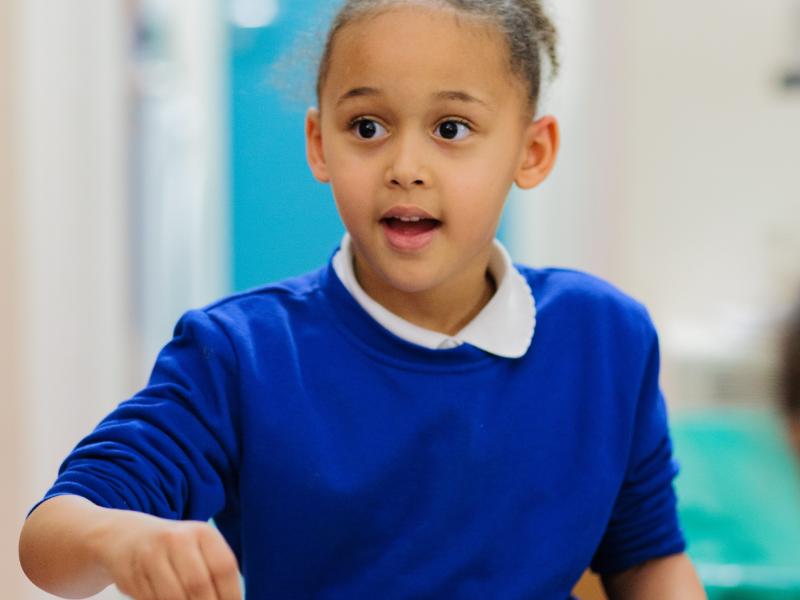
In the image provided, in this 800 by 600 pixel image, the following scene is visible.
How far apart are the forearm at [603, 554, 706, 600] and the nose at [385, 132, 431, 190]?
40 cm

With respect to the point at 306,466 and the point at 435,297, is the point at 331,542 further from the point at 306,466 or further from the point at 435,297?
the point at 435,297

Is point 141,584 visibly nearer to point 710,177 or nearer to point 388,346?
point 388,346

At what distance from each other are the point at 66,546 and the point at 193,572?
0.14 metres

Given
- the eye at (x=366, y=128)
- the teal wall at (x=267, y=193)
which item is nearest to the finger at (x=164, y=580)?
the eye at (x=366, y=128)

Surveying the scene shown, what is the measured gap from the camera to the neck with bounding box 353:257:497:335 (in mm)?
964

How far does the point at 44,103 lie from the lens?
1676 mm

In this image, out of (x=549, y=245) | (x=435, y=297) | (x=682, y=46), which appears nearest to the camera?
(x=435, y=297)

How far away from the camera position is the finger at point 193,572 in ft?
1.99

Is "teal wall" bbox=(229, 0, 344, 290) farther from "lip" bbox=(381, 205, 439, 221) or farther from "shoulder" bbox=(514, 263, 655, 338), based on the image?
"lip" bbox=(381, 205, 439, 221)

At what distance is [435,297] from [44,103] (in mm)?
936

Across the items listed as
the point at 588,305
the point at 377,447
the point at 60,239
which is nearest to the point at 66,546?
the point at 377,447

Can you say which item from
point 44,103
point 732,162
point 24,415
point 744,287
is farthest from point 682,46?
point 24,415

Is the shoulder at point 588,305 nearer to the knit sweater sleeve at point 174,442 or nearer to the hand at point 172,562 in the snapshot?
the knit sweater sleeve at point 174,442

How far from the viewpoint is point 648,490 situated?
984 millimetres
